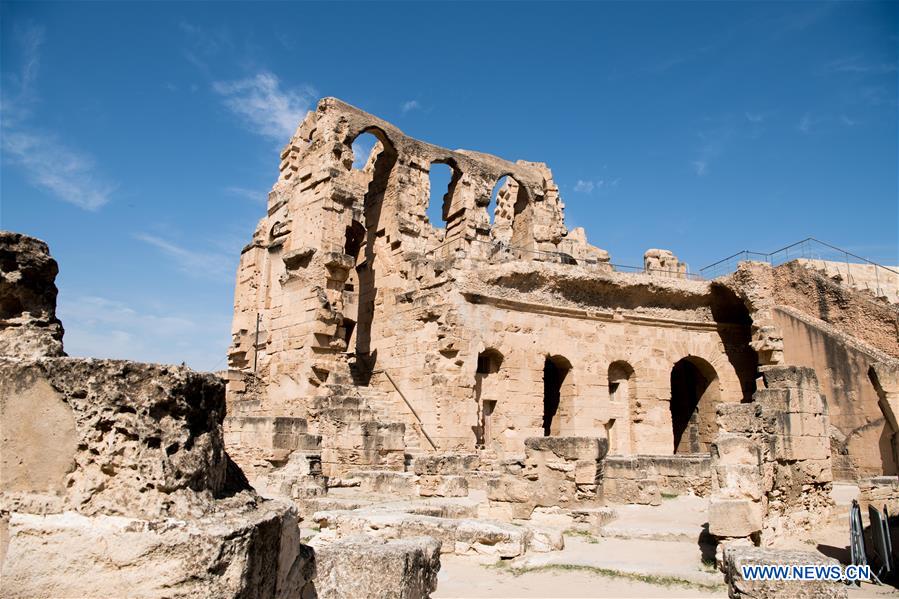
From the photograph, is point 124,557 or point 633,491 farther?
point 633,491

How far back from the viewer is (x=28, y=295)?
3.24 meters

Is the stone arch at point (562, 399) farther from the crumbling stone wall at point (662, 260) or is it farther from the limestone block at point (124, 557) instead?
the limestone block at point (124, 557)

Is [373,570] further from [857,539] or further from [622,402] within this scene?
[622,402]

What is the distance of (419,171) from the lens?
20.0 m

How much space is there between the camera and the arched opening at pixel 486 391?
16.2 metres

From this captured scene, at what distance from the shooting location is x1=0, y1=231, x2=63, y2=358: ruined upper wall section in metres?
3.08

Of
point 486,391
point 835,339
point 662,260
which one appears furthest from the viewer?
point 662,260

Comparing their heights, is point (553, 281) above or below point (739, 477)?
above

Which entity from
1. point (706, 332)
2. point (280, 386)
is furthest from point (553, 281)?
point (280, 386)

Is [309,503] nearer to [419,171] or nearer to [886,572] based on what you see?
[886,572]

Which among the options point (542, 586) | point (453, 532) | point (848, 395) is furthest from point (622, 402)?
point (542, 586)

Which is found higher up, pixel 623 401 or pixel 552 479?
pixel 623 401

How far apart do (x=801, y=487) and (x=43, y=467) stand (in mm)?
8272

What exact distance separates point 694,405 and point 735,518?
45.3ft
